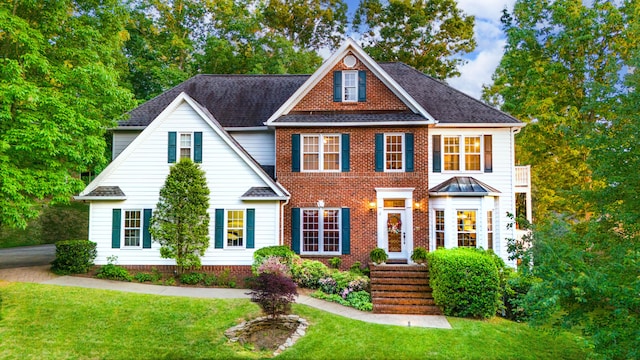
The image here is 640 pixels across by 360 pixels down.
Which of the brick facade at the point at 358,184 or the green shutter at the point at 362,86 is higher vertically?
the green shutter at the point at 362,86

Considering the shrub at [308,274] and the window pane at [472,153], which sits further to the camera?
the window pane at [472,153]

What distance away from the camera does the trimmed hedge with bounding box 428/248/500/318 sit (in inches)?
431

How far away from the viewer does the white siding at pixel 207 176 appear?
576 inches

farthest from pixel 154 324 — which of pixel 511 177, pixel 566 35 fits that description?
pixel 566 35

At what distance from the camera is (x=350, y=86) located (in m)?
16.2

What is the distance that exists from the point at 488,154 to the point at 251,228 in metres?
10.7

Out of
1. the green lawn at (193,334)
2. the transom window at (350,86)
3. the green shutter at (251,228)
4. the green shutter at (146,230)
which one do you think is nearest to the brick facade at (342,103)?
the transom window at (350,86)

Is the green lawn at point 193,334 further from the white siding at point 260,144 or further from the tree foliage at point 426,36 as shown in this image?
the tree foliage at point 426,36

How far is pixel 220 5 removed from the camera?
28359 mm

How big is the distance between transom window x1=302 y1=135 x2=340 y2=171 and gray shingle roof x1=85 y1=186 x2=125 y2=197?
7473 millimetres

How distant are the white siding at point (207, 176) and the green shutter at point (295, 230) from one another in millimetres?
1059

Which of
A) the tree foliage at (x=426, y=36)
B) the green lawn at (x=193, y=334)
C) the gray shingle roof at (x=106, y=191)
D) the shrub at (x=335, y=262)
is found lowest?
the green lawn at (x=193, y=334)

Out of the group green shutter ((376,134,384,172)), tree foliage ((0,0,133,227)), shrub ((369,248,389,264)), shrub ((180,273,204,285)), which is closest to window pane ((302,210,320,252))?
shrub ((369,248,389,264))

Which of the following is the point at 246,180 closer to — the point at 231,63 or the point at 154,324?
the point at 154,324
